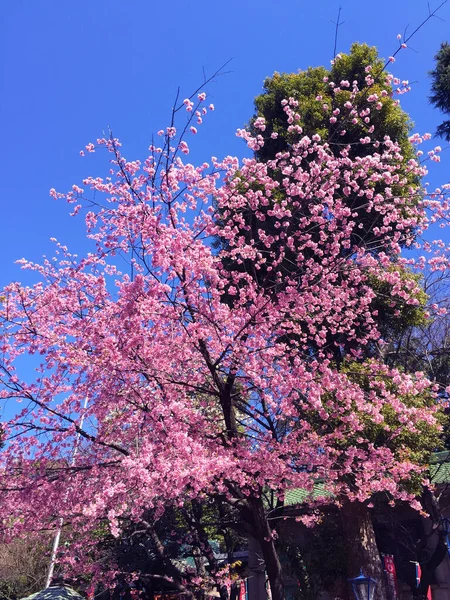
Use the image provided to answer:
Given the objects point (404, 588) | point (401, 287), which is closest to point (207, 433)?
point (401, 287)

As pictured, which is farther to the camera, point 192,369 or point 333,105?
point 333,105

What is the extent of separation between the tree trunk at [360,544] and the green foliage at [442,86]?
11.2m

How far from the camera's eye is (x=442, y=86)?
13.5m

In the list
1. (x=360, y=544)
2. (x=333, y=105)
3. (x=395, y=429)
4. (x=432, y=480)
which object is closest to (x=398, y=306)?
(x=395, y=429)

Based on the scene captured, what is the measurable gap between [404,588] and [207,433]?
24.4 feet

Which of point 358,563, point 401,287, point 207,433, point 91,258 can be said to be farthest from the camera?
point 401,287

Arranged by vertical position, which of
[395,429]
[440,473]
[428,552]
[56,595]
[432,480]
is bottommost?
[56,595]

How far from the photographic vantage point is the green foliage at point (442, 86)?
44.4 ft

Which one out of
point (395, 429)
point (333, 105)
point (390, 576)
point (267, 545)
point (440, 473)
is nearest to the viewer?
point (267, 545)

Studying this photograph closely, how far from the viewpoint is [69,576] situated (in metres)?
10.2

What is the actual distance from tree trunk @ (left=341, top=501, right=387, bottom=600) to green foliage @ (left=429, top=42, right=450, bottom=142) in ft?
36.8

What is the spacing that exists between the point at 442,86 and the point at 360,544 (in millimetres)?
12753

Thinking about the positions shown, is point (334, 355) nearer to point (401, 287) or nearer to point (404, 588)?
point (401, 287)

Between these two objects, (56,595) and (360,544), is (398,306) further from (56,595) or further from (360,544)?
(56,595)
